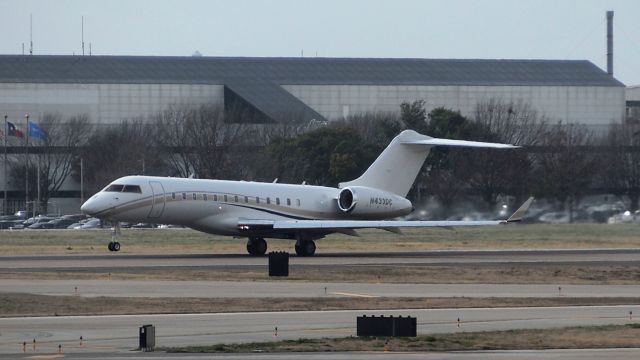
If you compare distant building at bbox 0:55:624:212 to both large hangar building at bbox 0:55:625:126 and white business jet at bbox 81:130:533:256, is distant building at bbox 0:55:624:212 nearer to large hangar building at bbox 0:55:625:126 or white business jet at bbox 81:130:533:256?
large hangar building at bbox 0:55:625:126

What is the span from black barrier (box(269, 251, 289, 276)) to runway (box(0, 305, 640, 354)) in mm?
10741

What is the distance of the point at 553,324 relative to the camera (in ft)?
93.6

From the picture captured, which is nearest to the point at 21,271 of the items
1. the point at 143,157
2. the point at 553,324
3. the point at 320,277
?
the point at 320,277

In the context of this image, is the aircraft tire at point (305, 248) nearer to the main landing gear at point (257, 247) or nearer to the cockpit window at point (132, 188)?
the main landing gear at point (257, 247)

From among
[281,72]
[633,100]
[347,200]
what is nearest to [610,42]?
[633,100]

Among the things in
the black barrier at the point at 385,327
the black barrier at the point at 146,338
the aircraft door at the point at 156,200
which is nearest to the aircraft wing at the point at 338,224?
the aircraft door at the point at 156,200

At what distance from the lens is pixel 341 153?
325ft

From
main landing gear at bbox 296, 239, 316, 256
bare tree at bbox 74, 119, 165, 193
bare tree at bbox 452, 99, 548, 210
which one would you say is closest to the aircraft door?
main landing gear at bbox 296, 239, 316, 256

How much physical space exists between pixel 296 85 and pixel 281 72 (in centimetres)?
383

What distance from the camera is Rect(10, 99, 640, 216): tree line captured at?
8812cm

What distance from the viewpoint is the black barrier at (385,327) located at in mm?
25625

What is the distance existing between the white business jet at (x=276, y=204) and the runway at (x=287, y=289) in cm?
1530

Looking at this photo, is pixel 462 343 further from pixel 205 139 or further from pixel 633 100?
pixel 633 100

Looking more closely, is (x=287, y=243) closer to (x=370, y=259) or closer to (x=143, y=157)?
(x=370, y=259)
